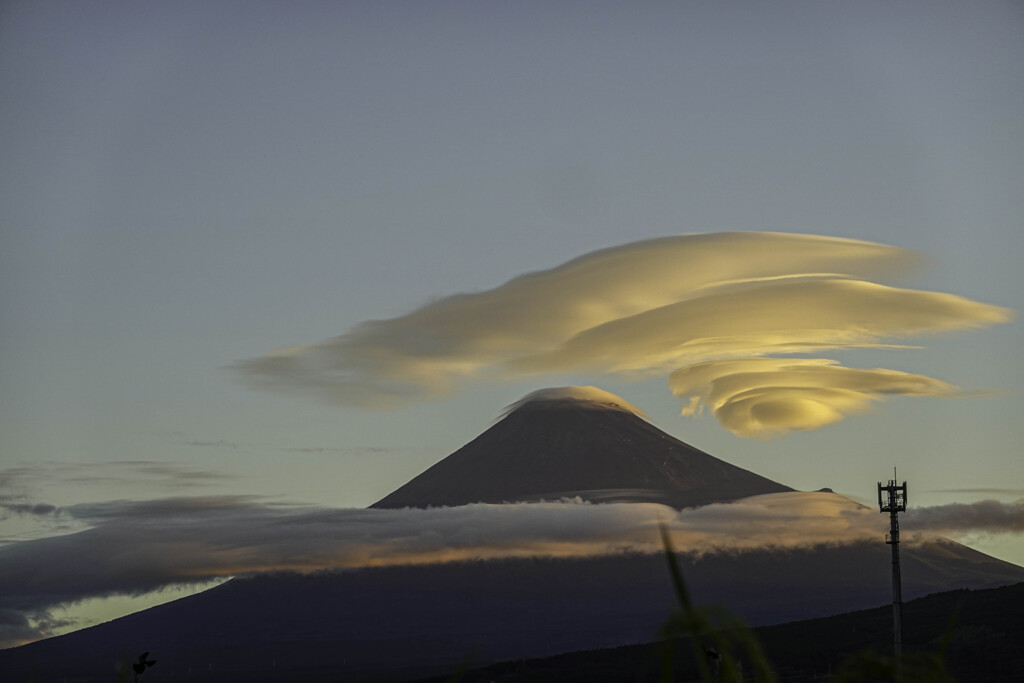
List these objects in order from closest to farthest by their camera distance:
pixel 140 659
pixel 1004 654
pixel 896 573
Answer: pixel 140 659 → pixel 896 573 → pixel 1004 654

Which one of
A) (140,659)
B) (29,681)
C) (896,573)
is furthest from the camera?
(896,573)

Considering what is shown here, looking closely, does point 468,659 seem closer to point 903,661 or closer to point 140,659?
point 903,661

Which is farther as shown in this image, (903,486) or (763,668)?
(903,486)

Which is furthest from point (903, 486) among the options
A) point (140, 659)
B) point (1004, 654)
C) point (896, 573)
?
point (1004, 654)

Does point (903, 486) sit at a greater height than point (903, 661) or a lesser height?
greater

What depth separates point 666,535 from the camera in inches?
83.4

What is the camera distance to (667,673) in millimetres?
2031

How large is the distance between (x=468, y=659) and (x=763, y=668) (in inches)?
22.0

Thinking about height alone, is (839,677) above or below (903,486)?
below

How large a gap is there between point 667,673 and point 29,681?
1450 millimetres

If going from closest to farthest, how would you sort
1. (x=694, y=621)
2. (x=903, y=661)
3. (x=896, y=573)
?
(x=694, y=621) → (x=903, y=661) → (x=896, y=573)

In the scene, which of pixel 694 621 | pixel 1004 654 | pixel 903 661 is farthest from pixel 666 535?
pixel 1004 654

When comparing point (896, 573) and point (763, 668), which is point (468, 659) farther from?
point (896, 573)

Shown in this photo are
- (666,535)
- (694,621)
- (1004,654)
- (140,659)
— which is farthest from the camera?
(1004,654)
